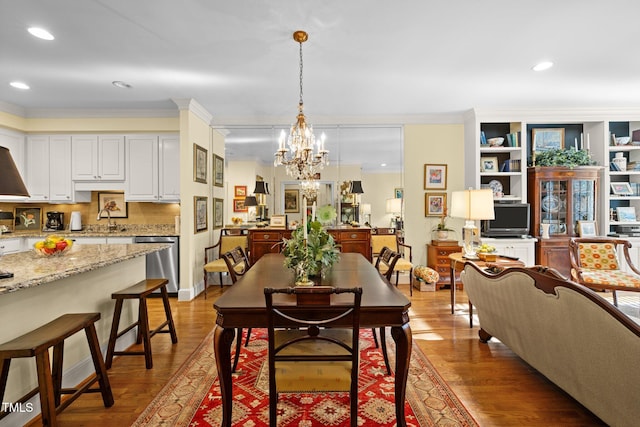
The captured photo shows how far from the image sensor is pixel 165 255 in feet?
14.5

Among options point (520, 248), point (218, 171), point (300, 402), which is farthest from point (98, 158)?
point (520, 248)

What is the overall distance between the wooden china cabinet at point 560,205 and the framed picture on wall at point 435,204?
3.95 feet

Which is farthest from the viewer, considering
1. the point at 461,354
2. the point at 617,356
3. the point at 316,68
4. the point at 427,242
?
the point at 427,242

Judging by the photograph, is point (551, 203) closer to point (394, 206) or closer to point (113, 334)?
point (394, 206)

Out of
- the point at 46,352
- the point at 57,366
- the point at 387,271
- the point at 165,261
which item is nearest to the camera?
the point at 46,352

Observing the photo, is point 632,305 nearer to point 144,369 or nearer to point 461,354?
point 461,354

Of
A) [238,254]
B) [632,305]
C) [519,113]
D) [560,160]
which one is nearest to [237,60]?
[238,254]

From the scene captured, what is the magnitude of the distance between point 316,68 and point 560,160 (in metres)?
3.75

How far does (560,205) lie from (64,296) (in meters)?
5.74

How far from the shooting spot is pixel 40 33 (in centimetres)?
258

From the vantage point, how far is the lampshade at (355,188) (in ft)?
17.5

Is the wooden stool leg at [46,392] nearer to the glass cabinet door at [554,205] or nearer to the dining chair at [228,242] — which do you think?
the dining chair at [228,242]

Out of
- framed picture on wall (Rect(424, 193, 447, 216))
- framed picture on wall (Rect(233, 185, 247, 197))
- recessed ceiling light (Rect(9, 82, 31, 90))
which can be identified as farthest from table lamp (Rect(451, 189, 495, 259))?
recessed ceiling light (Rect(9, 82, 31, 90))

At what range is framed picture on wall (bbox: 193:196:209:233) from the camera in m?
4.42
